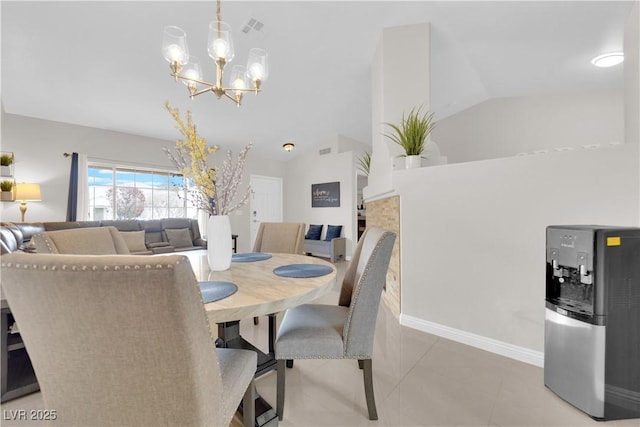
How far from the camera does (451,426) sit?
1.36 metres

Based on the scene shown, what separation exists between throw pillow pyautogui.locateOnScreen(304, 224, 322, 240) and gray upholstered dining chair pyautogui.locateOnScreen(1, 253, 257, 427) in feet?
18.2

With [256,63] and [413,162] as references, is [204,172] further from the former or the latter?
[413,162]

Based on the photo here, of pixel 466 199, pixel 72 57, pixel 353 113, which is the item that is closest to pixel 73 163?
pixel 72 57

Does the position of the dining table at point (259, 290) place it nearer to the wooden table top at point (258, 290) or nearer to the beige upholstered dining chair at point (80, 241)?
the wooden table top at point (258, 290)

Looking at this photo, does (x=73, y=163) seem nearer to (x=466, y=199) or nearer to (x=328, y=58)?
(x=328, y=58)

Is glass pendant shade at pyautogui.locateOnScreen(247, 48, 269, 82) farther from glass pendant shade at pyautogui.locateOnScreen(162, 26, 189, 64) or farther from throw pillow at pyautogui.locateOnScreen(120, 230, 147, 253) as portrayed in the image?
throw pillow at pyautogui.locateOnScreen(120, 230, 147, 253)

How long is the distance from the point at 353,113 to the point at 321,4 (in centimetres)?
252

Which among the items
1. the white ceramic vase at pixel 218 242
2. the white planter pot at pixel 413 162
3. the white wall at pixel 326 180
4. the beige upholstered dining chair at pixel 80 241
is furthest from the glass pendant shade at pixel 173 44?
the white wall at pixel 326 180

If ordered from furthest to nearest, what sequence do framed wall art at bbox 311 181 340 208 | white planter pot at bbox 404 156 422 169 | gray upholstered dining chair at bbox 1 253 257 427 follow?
framed wall art at bbox 311 181 340 208
white planter pot at bbox 404 156 422 169
gray upholstered dining chair at bbox 1 253 257 427

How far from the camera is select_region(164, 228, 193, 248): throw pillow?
5051 millimetres

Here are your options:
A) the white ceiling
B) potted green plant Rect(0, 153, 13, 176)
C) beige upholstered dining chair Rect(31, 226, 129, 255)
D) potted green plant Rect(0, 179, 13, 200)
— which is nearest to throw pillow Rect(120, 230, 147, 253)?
potted green plant Rect(0, 179, 13, 200)

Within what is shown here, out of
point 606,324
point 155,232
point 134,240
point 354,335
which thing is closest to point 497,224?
point 606,324

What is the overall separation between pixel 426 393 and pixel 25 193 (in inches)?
204

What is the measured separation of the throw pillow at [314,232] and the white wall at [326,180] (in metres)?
0.12
